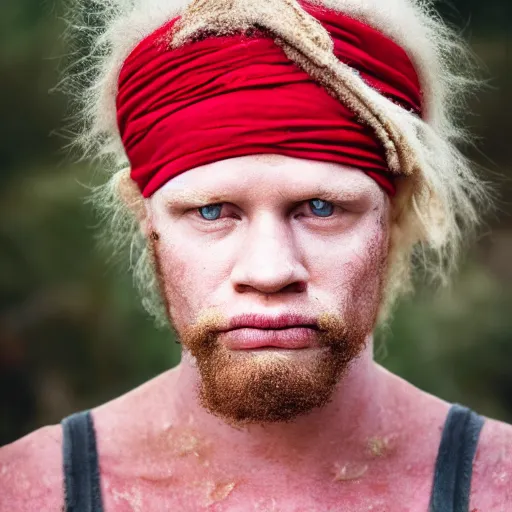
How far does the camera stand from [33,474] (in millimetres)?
2512

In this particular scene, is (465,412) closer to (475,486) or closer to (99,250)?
(475,486)

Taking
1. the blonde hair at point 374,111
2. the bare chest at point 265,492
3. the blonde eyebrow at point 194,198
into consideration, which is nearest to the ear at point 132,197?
the blonde hair at point 374,111

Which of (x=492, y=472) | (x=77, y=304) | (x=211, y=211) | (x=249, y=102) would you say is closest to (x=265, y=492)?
(x=492, y=472)

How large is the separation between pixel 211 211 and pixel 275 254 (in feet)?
0.69

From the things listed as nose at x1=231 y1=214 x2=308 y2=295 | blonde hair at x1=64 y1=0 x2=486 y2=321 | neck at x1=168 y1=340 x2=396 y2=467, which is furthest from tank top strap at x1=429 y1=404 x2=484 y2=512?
nose at x1=231 y1=214 x2=308 y2=295

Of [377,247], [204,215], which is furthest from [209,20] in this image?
[377,247]

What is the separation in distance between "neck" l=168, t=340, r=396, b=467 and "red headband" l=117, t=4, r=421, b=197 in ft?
1.72

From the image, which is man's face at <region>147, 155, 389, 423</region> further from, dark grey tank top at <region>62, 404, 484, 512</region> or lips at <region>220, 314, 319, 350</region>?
dark grey tank top at <region>62, 404, 484, 512</region>

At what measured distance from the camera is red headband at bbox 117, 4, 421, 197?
7.39 ft

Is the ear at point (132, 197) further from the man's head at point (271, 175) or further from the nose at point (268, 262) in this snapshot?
the nose at point (268, 262)

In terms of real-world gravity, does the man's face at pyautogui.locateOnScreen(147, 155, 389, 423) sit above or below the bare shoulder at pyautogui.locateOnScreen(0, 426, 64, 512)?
above

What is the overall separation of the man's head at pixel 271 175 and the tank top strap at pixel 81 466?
1.19ft

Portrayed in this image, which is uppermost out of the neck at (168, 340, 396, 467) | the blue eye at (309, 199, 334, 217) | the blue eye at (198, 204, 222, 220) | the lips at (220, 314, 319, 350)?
the blue eye at (309, 199, 334, 217)

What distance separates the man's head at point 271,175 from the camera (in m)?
2.24
